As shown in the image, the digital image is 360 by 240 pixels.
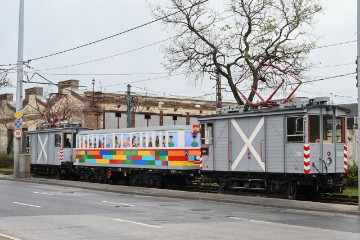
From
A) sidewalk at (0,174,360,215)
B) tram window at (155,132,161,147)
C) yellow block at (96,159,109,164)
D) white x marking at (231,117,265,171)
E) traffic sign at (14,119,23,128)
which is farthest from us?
traffic sign at (14,119,23,128)

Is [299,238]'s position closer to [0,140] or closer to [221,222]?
[221,222]

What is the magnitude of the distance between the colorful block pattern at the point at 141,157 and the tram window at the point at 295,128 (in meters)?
7.25

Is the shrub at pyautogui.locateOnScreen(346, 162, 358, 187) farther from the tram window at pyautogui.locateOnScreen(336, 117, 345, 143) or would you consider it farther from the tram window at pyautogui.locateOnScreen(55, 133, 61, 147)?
the tram window at pyautogui.locateOnScreen(55, 133, 61, 147)

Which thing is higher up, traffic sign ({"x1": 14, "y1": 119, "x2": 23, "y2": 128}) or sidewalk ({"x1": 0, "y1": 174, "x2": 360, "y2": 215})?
traffic sign ({"x1": 14, "y1": 119, "x2": 23, "y2": 128})

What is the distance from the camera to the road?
1331 centimetres

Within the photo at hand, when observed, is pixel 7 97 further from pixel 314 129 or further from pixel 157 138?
pixel 314 129

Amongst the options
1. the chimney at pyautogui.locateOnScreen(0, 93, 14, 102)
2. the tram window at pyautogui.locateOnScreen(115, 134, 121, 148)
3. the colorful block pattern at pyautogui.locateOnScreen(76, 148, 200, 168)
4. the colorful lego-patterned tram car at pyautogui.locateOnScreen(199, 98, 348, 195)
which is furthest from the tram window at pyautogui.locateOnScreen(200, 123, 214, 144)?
the chimney at pyautogui.locateOnScreen(0, 93, 14, 102)

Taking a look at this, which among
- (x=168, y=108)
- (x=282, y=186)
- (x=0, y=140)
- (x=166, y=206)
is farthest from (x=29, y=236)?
(x=0, y=140)

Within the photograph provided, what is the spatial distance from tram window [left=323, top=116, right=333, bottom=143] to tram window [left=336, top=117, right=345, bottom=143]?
0.36 metres

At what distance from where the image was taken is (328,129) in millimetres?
23344

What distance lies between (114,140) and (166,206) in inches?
574

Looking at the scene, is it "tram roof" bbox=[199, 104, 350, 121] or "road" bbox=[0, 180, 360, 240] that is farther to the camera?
"tram roof" bbox=[199, 104, 350, 121]

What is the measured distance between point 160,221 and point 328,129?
982 centimetres

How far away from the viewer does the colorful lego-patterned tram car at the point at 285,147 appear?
22.8 meters
